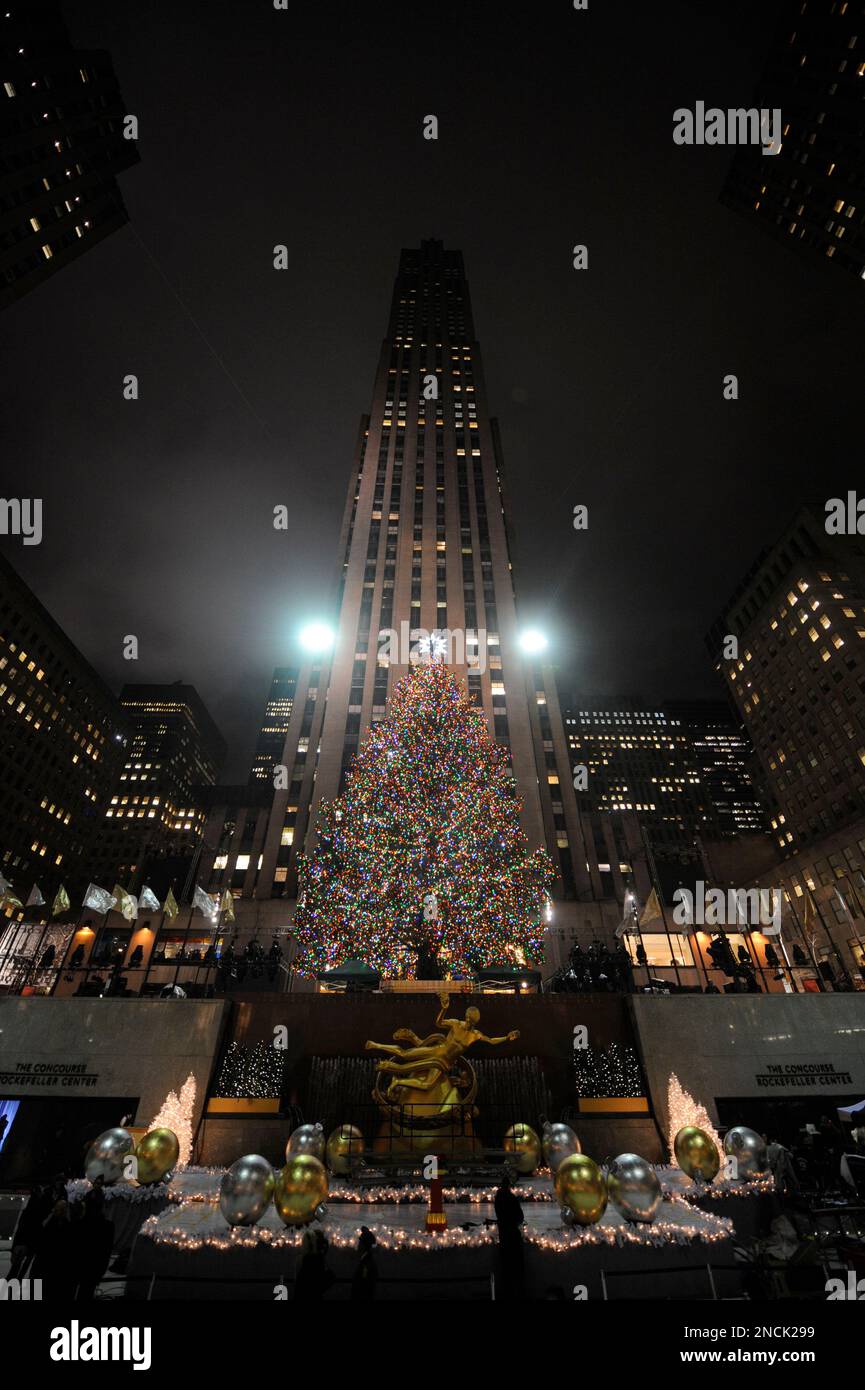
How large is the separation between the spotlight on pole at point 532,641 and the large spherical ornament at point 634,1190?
45606mm

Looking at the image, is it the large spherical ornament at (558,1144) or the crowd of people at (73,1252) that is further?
the large spherical ornament at (558,1144)

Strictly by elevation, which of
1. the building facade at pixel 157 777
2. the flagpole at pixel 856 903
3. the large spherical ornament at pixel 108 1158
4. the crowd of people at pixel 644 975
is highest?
the building facade at pixel 157 777

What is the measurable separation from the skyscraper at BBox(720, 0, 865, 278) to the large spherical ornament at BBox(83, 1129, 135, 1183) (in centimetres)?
8791

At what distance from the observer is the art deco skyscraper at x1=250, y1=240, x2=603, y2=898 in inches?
1823

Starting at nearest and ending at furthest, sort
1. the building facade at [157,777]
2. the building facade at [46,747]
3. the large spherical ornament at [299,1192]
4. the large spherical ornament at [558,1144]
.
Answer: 1. the large spherical ornament at [299,1192]
2. the large spherical ornament at [558,1144]
3. the building facade at [46,747]
4. the building facade at [157,777]

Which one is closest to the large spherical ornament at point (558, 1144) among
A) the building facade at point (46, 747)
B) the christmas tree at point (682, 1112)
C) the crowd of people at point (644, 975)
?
the christmas tree at point (682, 1112)

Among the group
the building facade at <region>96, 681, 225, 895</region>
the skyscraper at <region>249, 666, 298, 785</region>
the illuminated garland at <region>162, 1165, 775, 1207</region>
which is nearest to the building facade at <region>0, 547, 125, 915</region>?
the building facade at <region>96, 681, 225, 895</region>

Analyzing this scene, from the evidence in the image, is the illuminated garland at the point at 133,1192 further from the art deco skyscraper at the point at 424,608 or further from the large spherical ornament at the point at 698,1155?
the art deco skyscraper at the point at 424,608

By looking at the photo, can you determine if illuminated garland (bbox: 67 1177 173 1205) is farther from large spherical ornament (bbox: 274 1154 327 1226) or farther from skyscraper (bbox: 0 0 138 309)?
skyscraper (bbox: 0 0 138 309)

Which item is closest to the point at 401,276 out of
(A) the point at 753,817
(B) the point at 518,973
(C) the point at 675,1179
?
(B) the point at 518,973

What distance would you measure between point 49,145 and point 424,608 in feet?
218

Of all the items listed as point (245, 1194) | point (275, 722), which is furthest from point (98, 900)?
point (275, 722)

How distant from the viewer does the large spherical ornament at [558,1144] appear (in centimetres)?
1176
